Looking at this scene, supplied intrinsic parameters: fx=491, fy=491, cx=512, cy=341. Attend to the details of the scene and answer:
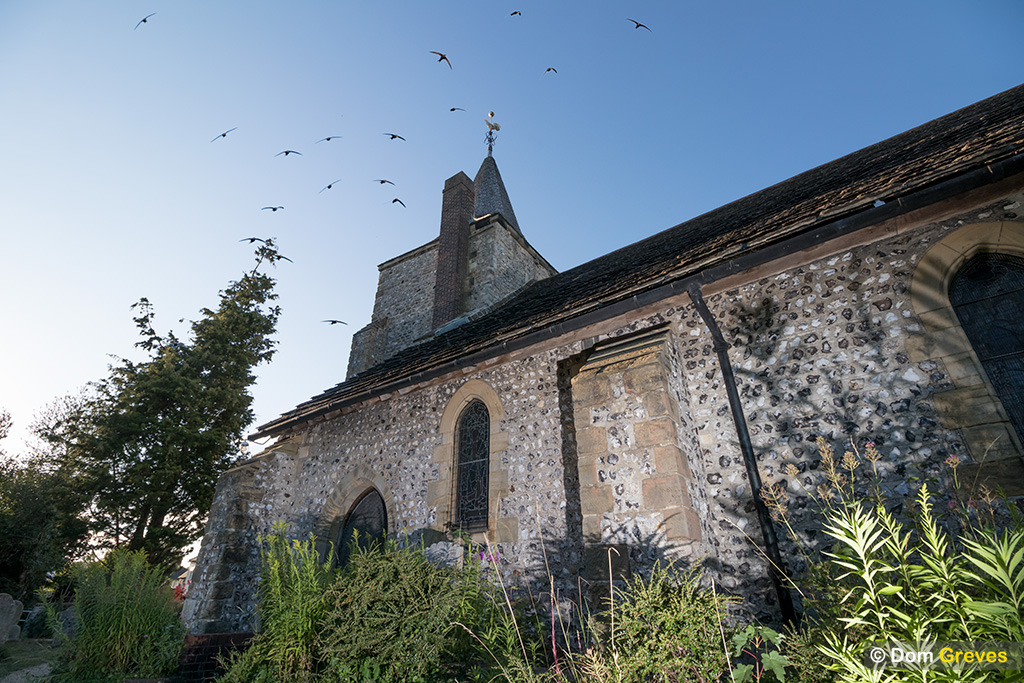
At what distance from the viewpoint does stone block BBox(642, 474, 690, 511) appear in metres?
4.61

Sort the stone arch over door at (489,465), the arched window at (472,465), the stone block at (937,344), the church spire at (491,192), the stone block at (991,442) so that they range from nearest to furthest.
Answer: the stone block at (991,442)
the stone block at (937,344)
the stone arch over door at (489,465)
the arched window at (472,465)
the church spire at (491,192)

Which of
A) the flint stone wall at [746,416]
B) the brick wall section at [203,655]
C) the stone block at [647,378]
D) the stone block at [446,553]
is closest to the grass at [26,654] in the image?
the brick wall section at [203,655]

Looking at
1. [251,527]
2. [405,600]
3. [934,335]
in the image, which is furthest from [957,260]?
[251,527]

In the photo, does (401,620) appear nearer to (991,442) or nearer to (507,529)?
(507,529)

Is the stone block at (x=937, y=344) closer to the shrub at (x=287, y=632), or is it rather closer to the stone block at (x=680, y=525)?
the stone block at (x=680, y=525)

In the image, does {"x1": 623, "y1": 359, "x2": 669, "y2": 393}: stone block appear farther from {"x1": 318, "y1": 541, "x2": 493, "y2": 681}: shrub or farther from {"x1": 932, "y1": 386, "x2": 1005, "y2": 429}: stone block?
{"x1": 318, "y1": 541, "x2": 493, "y2": 681}: shrub

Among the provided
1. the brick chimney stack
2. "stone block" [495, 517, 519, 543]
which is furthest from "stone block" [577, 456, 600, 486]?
the brick chimney stack

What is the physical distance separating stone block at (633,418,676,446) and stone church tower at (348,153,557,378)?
8.21m

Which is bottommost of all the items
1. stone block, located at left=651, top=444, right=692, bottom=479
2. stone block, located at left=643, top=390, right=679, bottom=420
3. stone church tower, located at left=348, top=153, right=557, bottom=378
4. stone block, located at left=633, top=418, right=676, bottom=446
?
stone block, located at left=651, top=444, right=692, bottom=479

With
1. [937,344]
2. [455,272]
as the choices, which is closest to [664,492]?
[937,344]

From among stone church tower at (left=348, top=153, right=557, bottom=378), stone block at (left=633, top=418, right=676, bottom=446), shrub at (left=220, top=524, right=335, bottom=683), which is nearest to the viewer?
shrub at (left=220, top=524, right=335, bottom=683)

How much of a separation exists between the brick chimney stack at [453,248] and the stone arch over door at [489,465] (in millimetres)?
6272

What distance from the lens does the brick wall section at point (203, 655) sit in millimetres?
6785

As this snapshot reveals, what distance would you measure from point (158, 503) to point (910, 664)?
19.0m
